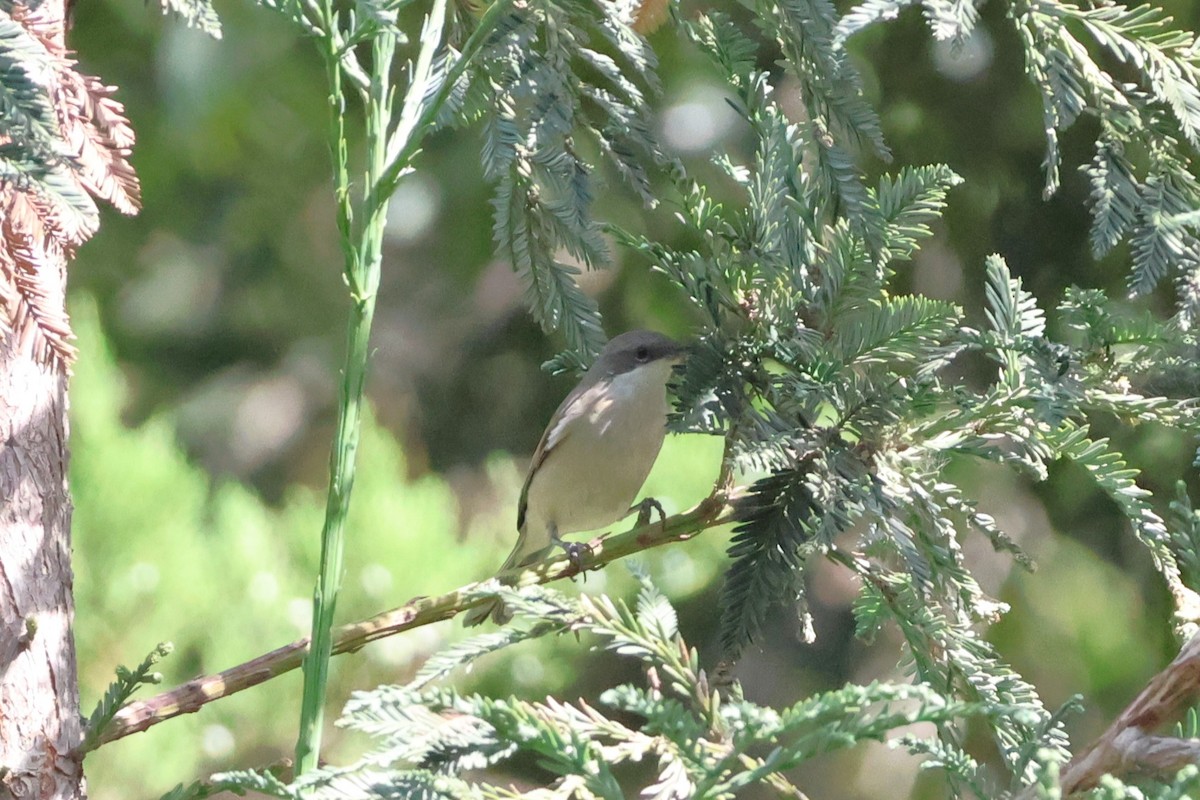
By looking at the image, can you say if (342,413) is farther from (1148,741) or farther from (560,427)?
(560,427)

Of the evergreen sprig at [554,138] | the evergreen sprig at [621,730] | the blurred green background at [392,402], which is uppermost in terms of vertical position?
the evergreen sprig at [554,138]

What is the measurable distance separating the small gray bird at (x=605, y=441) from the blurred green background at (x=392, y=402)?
0.77 ft

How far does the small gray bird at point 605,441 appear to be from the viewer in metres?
2.65

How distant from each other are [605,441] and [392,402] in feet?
4.77

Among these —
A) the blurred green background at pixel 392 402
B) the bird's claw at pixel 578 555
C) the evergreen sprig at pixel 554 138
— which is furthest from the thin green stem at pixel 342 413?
the blurred green background at pixel 392 402

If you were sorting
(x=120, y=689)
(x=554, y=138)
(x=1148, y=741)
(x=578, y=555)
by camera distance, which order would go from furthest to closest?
1. (x=578, y=555)
2. (x=120, y=689)
3. (x=554, y=138)
4. (x=1148, y=741)

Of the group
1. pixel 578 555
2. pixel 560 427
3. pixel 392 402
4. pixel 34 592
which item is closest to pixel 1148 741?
pixel 578 555

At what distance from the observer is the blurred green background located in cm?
264

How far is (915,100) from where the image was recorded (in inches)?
122

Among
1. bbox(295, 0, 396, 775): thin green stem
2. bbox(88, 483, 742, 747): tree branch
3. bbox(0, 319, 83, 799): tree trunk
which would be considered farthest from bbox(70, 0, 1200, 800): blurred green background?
bbox(295, 0, 396, 775): thin green stem

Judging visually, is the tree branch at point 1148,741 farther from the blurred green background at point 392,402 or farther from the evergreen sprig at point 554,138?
the blurred green background at point 392,402

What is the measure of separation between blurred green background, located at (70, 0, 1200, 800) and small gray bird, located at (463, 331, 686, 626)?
0.77 feet

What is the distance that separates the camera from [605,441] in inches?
106

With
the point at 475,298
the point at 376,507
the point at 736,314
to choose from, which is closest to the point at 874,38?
the point at 475,298
